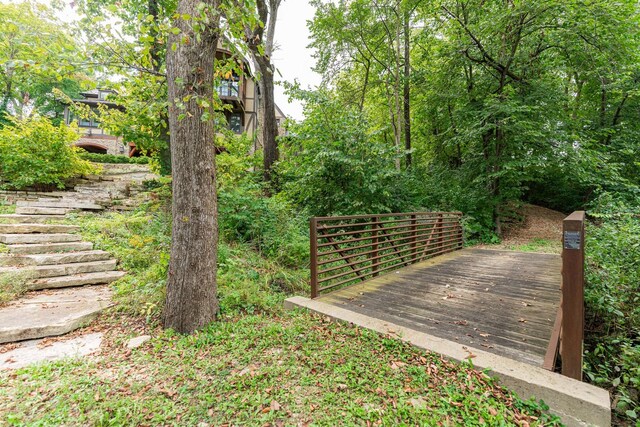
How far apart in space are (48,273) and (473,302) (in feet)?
18.3

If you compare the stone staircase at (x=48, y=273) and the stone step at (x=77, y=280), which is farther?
the stone step at (x=77, y=280)

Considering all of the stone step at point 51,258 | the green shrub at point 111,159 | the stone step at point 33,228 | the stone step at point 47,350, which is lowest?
the stone step at point 47,350

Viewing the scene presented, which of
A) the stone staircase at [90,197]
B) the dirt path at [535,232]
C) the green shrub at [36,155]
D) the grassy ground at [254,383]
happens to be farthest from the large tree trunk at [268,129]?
the dirt path at [535,232]

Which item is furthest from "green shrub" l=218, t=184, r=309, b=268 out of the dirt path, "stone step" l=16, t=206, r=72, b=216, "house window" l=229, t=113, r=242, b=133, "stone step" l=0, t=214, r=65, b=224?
"house window" l=229, t=113, r=242, b=133

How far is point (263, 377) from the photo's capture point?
211 cm

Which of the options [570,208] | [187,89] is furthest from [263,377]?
[570,208]

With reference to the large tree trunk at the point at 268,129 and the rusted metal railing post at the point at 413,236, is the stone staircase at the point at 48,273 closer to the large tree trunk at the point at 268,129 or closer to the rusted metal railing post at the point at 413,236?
the large tree trunk at the point at 268,129

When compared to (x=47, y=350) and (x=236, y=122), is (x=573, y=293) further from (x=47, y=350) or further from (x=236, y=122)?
(x=236, y=122)

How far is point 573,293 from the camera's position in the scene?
1.96 m

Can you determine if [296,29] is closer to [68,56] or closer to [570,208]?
[68,56]

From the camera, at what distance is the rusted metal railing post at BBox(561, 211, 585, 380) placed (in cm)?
193

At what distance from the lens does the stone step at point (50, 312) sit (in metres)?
2.55

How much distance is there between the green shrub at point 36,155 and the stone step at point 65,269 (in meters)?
4.28

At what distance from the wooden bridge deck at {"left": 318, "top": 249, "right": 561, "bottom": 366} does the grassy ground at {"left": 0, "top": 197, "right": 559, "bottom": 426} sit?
532mm
